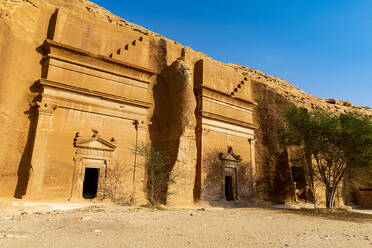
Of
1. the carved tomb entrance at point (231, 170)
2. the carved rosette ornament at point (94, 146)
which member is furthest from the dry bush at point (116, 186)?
the carved tomb entrance at point (231, 170)

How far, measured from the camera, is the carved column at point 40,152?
1166 centimetres

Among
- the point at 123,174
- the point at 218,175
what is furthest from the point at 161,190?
the point at 218,175

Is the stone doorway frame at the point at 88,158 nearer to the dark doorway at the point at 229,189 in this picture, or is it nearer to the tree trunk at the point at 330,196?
the dark doorway at the point at 229,189

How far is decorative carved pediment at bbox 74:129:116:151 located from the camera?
43.3 feet

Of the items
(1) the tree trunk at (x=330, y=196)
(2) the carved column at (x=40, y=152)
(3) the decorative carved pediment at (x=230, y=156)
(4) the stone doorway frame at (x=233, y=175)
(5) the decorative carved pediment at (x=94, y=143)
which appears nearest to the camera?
(2) the carved column at (x=40, y=152)

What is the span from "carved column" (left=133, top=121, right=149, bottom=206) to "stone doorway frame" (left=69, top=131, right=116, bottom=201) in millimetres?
1422

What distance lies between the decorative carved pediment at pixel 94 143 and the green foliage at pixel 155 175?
54.1 inches

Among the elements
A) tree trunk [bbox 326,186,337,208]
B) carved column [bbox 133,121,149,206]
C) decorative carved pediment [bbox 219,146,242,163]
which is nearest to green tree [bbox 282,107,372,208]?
tree trunk [bbox 326,186,337,208]

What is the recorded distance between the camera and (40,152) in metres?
12.2

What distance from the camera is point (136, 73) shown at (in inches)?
631

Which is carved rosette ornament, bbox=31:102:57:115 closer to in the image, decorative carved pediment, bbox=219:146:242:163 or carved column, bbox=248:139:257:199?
decorative carved pediment, bbox=219:146:242:163

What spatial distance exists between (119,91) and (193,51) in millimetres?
8304

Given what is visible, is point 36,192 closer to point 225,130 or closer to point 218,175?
point 218,175

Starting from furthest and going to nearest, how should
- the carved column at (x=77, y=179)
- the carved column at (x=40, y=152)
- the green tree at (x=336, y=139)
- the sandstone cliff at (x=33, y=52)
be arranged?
the green tree at (x=336, y=139)
the carved column at (x=77, y=179)
the sandstone cliff at (x=33, y=52)
the carved column at (x=40, y=152)
